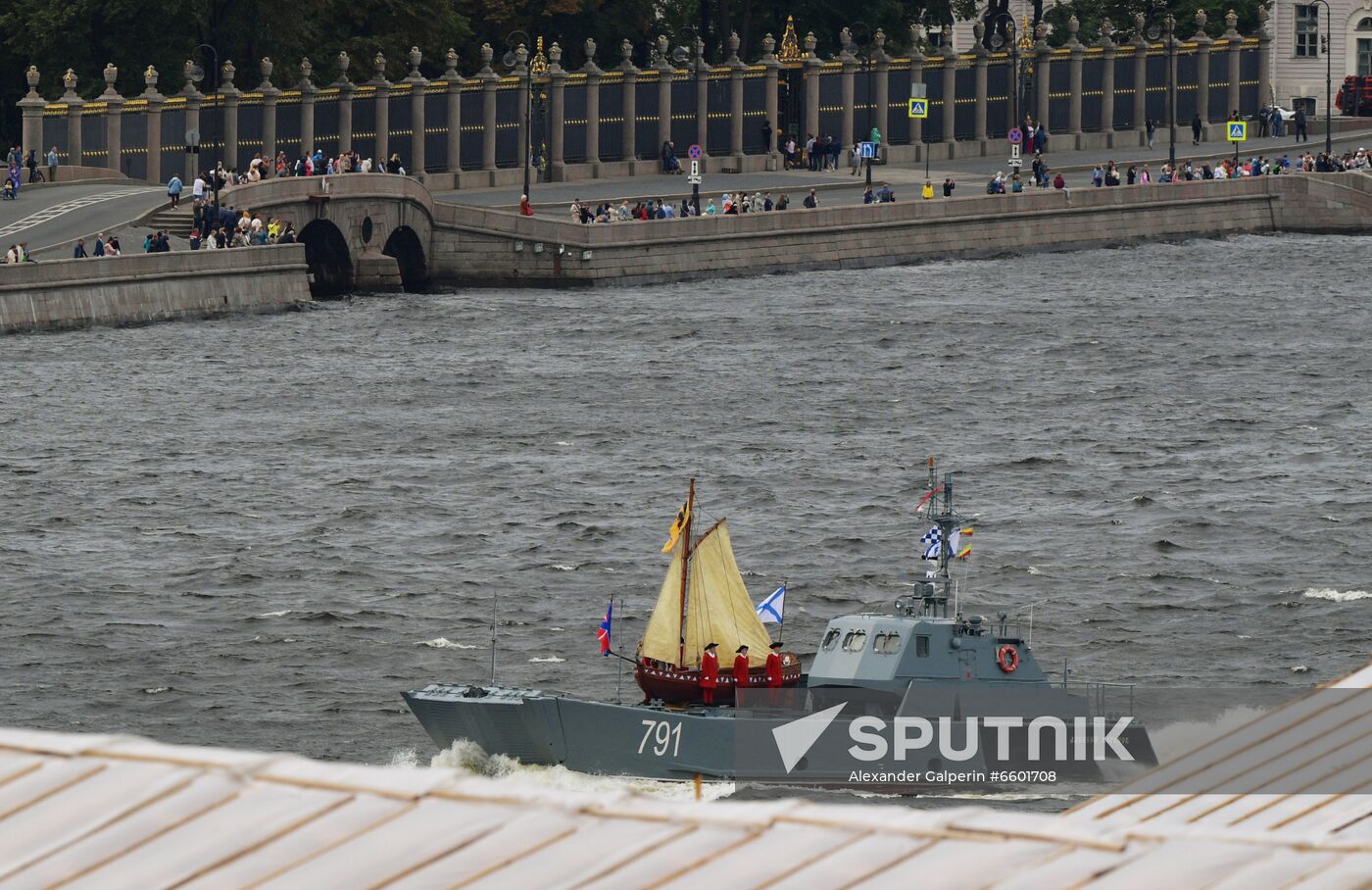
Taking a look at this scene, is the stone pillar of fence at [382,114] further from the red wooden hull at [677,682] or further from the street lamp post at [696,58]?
the red wooden hull at [677,682]

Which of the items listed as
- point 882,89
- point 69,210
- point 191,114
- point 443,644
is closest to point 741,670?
point 443,644

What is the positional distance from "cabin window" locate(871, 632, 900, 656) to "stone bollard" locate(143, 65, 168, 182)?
5411 cm

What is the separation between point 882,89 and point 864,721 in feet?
256

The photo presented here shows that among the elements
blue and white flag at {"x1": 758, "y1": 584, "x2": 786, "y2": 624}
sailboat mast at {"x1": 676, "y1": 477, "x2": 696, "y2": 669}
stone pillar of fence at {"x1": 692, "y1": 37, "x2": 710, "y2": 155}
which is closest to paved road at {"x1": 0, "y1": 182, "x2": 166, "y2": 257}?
stone pillar of fence at {"x1": 692, "y1": 37, "x2": 710, "y2": 155}

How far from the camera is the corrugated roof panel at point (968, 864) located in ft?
27.3

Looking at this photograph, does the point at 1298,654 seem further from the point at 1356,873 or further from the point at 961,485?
the point at 1356,873

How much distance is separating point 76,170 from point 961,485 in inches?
1580

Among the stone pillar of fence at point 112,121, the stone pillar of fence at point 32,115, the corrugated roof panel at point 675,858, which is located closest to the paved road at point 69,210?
the stone pillar of fence at point 112,121

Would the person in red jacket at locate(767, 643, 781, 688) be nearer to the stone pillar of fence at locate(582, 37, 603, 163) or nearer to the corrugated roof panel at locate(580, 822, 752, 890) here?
the corrugated roof panel at locate(580, 822, 752, 890)

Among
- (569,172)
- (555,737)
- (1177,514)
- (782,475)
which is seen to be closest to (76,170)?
(569,172)

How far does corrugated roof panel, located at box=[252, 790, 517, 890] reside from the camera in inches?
337

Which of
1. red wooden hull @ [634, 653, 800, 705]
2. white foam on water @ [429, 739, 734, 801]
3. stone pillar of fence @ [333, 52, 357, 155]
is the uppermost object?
stone pillar of fence @ [333, 52, 357, 155]

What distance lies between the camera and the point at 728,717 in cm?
3591

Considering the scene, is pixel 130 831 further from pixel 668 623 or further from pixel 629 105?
pixel 629 105
